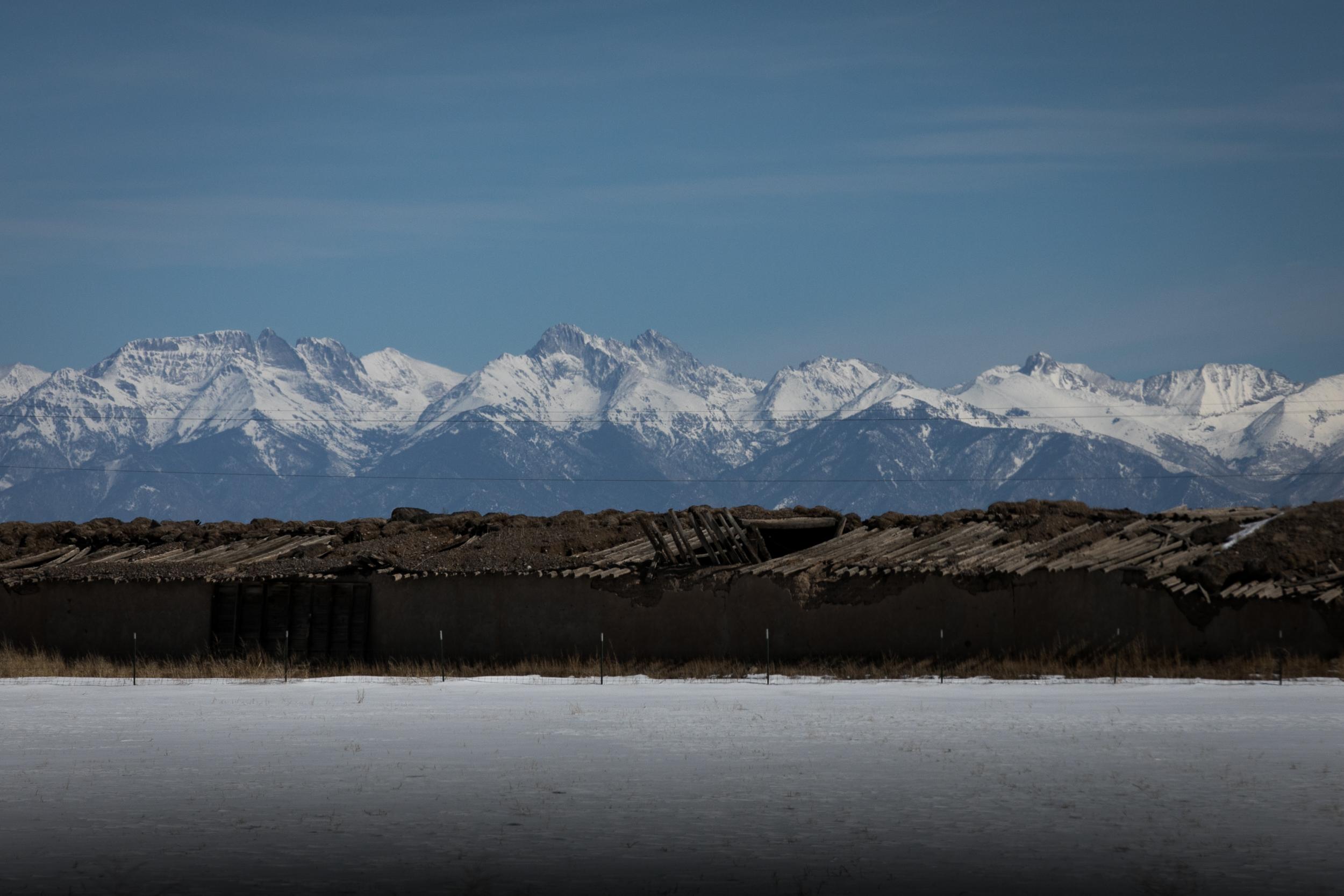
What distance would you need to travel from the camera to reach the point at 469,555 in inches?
1366

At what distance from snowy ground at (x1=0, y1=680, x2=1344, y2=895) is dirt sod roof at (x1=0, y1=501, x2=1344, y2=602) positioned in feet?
15.4

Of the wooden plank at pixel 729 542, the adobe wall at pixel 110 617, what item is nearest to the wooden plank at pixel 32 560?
the adobe wall at pixel 110 617

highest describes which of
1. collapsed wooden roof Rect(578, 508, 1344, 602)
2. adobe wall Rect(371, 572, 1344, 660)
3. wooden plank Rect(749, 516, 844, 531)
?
wooden plank Rect(749, 516, 844, 531)

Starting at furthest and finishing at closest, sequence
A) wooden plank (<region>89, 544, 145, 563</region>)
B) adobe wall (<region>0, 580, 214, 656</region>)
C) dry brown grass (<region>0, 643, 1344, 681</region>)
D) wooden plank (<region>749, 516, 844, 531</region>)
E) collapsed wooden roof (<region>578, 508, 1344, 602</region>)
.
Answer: wooden plank (<region>89, 544, 145, 563</region>) → wooden plank (<region>749, 516, 844, 531</region>) → adobe wall (<region>0, 580, 214, 656</region>) → collapsed wooden roof (<region>578, 508, 1344, 602</region>) → dry brown grass (<region>0, 643, 1344, 681</region>)

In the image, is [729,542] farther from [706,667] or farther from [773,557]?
[706,667]

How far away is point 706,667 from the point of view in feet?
105

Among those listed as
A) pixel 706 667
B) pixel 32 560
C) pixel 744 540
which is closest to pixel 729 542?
pixel 744 540

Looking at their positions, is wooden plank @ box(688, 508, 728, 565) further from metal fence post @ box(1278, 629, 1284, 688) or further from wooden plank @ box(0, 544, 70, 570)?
wooden plank @ box(0, 544, 70, 570)

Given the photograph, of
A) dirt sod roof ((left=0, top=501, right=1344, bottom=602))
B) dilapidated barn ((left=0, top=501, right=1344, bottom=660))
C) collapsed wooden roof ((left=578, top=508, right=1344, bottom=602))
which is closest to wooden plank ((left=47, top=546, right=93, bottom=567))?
dirt sod roof ((left=0, top=501, right=1344, bottom=602))

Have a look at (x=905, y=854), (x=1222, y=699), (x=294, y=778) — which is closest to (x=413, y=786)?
(x=294, y=778)

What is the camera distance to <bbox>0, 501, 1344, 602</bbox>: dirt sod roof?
29.7 metres

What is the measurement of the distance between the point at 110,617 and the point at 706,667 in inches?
501

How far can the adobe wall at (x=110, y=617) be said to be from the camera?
3516 cm

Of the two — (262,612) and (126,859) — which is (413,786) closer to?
(126,859)
